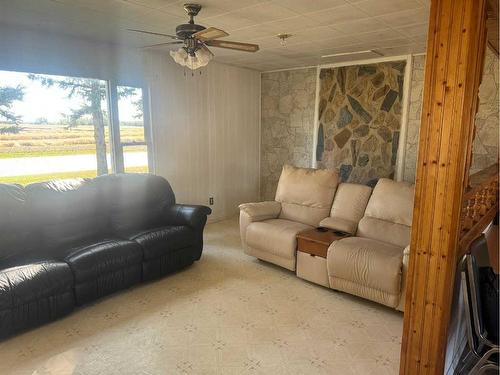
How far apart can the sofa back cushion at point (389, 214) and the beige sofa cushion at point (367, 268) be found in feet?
0.50

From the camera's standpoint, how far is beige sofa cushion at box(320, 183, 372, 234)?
358 centimetres

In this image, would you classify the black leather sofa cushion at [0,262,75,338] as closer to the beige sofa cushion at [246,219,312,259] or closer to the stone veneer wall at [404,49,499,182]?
the beige sofa cushion at [246,219,312,259]

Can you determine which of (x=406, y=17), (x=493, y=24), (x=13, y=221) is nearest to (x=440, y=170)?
(x=493, y=24)

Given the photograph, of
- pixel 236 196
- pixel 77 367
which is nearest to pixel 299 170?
pixel 236 196

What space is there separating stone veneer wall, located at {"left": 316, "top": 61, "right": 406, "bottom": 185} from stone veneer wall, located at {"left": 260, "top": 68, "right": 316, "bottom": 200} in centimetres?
24

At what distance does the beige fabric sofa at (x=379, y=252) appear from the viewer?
2758 millimetres

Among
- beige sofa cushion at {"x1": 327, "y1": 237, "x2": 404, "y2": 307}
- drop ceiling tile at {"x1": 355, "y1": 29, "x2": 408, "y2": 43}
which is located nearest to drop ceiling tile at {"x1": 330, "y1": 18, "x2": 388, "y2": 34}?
drop ceiling tile at {"x1": 355, "y1": 29, "x2": 408, "y2": 43}

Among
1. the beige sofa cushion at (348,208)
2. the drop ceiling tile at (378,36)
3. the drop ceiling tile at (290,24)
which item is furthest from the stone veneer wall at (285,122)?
the drop ceiling tile at (290,24)

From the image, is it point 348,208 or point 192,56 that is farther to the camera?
point 348,208

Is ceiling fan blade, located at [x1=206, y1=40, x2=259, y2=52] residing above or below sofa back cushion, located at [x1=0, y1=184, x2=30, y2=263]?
above

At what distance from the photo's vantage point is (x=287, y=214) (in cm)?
410

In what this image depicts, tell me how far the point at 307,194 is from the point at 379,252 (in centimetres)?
128

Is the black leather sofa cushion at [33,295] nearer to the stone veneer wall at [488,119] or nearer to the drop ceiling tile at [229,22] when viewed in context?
the drop ceiling tile at [229,22]

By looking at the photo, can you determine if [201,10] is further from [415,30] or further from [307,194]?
[307,194]
